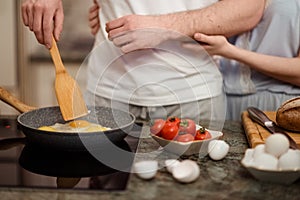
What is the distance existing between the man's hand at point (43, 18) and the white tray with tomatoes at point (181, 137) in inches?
14.2

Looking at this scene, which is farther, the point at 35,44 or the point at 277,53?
the point at 35,44

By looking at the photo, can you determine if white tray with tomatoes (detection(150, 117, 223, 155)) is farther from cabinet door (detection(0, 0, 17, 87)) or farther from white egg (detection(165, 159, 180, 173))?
cabinet door (detection(0, 0, 17, 87))

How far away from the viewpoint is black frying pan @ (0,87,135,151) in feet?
3.09

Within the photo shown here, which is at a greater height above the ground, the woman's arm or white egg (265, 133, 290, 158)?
white egg (265, 133, 290, 158)

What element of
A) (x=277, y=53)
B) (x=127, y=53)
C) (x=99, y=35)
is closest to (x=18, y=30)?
(x=99, y=35)

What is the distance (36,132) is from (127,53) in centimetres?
46

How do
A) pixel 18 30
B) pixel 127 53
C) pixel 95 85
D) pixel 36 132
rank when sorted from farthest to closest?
pixel 18 30, pixel 95 85, pixel 127 53, pixel 36 132

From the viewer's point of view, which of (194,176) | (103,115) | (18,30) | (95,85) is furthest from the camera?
(18,30)

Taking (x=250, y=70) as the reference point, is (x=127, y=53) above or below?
above

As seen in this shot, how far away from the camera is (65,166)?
3.04 feet

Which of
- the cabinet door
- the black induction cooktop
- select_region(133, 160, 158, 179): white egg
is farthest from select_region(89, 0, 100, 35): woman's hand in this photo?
the cabinet door

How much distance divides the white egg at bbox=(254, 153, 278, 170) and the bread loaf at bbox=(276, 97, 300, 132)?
0.29m

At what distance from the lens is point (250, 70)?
58.1 inches

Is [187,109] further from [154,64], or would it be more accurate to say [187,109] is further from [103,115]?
[103,115]
